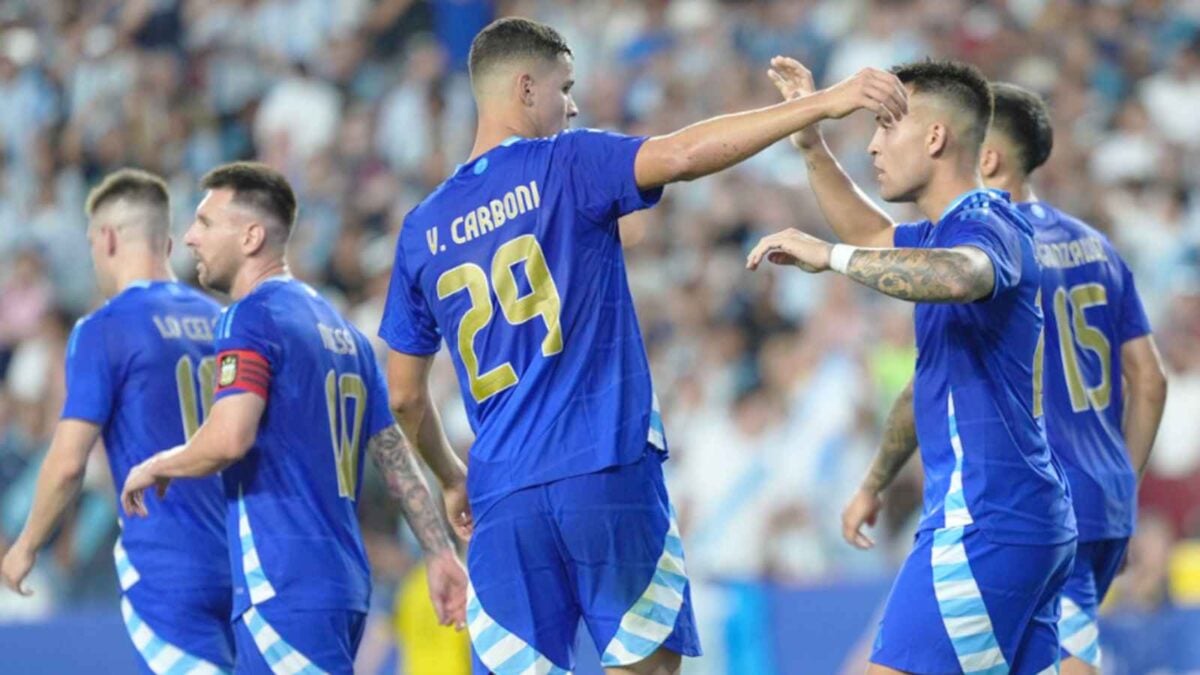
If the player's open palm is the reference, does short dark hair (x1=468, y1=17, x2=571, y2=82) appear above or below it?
above

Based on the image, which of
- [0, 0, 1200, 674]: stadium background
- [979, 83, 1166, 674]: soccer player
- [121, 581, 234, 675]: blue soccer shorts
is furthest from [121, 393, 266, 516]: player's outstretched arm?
[0, 0, 1200, 674]: stadium background

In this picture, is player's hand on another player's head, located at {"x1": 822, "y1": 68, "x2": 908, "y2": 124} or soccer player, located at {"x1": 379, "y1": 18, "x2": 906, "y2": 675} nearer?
player's hand on another player's head, located at {"x1": 822, "y1": 68, "x2": 908, "y2": 124}

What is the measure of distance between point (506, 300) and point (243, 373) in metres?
1.23

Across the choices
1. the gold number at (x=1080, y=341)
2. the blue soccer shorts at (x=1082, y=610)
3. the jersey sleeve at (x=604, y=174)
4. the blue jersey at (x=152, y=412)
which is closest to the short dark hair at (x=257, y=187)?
the blue jersey at (x=152, y=412)

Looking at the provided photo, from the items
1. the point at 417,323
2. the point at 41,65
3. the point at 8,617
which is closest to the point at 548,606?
the point at 417,323

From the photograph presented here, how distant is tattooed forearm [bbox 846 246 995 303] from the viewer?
6195mm

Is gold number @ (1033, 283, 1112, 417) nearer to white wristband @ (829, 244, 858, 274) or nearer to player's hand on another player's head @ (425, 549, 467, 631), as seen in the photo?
white wristband @ (829, 244, 858, 274)

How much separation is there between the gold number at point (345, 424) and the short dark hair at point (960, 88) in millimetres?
2484

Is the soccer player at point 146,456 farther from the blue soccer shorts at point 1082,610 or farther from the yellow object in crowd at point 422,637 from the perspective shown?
the yellow object in crowd at point 422,637

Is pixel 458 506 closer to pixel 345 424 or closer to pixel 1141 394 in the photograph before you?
pixel 345 424

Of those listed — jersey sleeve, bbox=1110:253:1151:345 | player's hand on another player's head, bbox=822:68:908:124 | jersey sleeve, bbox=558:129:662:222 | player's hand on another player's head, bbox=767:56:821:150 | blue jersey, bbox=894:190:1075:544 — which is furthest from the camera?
jersey sleeve, bbox=1110:253:1151:345

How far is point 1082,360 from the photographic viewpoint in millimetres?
7949

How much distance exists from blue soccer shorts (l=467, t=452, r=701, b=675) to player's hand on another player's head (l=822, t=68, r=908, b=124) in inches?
53.7

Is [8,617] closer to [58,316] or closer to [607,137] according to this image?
[58,316]
